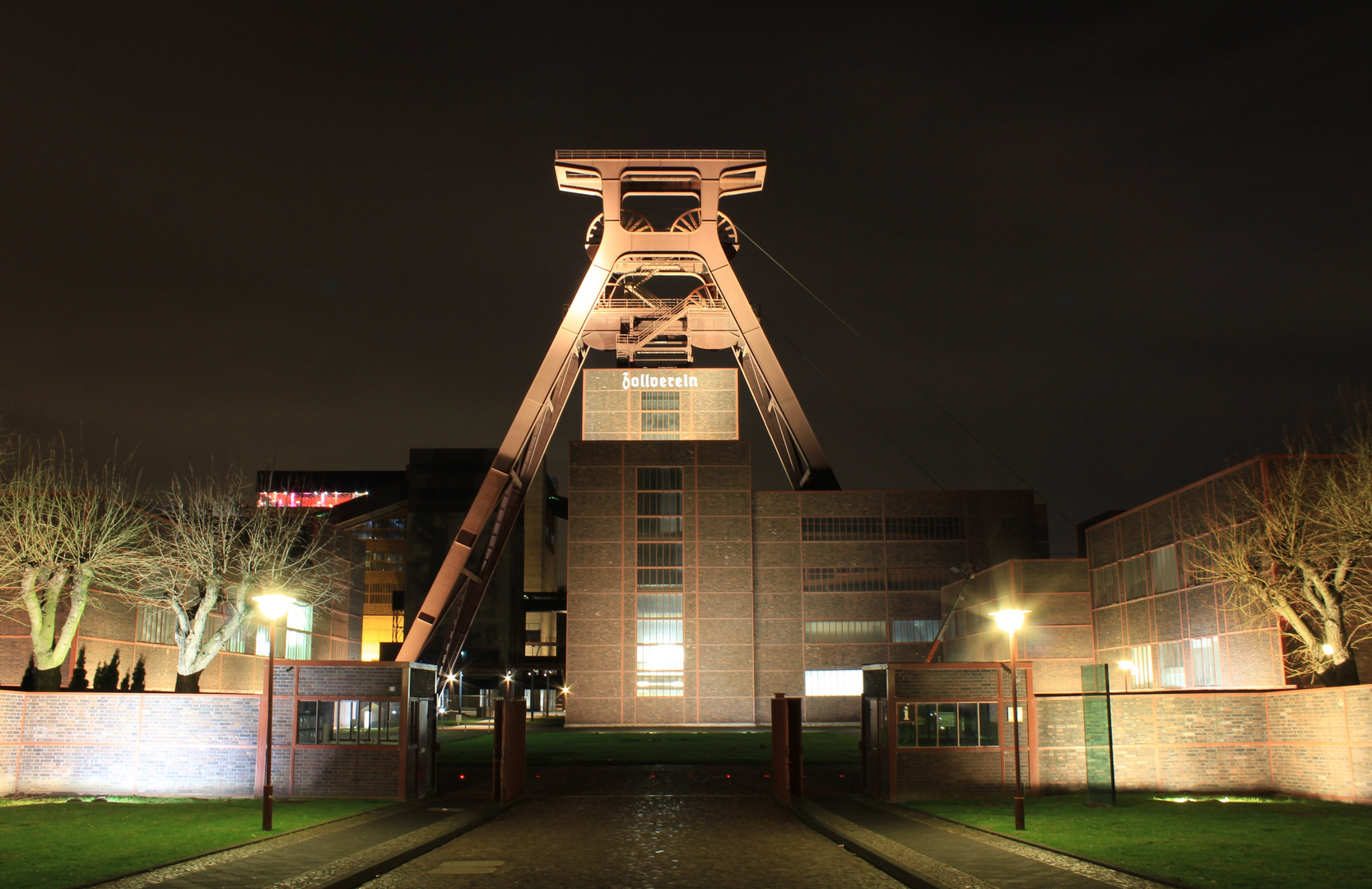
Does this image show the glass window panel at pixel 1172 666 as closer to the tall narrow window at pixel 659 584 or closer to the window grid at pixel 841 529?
the window grid at pixel 841 529

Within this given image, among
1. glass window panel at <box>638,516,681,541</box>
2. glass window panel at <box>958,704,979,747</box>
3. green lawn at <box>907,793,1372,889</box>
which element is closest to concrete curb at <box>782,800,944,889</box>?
green lawn at <box>907,793,1372,889</box>

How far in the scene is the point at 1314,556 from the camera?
77.2 feet

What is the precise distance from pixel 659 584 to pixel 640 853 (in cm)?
4411

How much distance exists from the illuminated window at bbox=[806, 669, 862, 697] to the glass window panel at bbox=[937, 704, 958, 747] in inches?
1521

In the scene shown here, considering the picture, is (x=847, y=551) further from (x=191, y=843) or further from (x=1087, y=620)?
(x=191, y=843)

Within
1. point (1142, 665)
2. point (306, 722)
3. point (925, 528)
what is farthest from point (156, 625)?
point (925, 528)

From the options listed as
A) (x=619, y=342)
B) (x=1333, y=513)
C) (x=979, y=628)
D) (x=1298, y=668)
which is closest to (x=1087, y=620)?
(x=979, y=628)

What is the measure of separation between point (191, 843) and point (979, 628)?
42864 millimetres

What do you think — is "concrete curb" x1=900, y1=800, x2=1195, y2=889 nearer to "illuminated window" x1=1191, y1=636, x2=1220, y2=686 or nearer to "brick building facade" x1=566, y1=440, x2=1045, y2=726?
"illuminated window" x1=1191, y1=636, x2=1220, y2=686

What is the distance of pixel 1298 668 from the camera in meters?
26.0

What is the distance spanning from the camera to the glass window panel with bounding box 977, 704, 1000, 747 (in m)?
18.7

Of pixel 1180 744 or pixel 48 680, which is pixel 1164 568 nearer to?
pixel 1180 744

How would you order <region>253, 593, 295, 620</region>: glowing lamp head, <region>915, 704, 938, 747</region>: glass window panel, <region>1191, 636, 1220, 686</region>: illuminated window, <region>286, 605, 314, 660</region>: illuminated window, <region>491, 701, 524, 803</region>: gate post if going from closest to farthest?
1. <region>253, 593, 295, 620</region>: glowing lamp head
2. <region>491, 701, 524, 803</region>: gate post
3. <region>915, 704, 938, 747</region>: glass window panel
4. <region>1191, 636, 1220, 686</region>: illuminated window
5. <region>286, 605, 314, 660</region>: illuminated window

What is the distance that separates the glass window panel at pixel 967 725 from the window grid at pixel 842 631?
128ft
